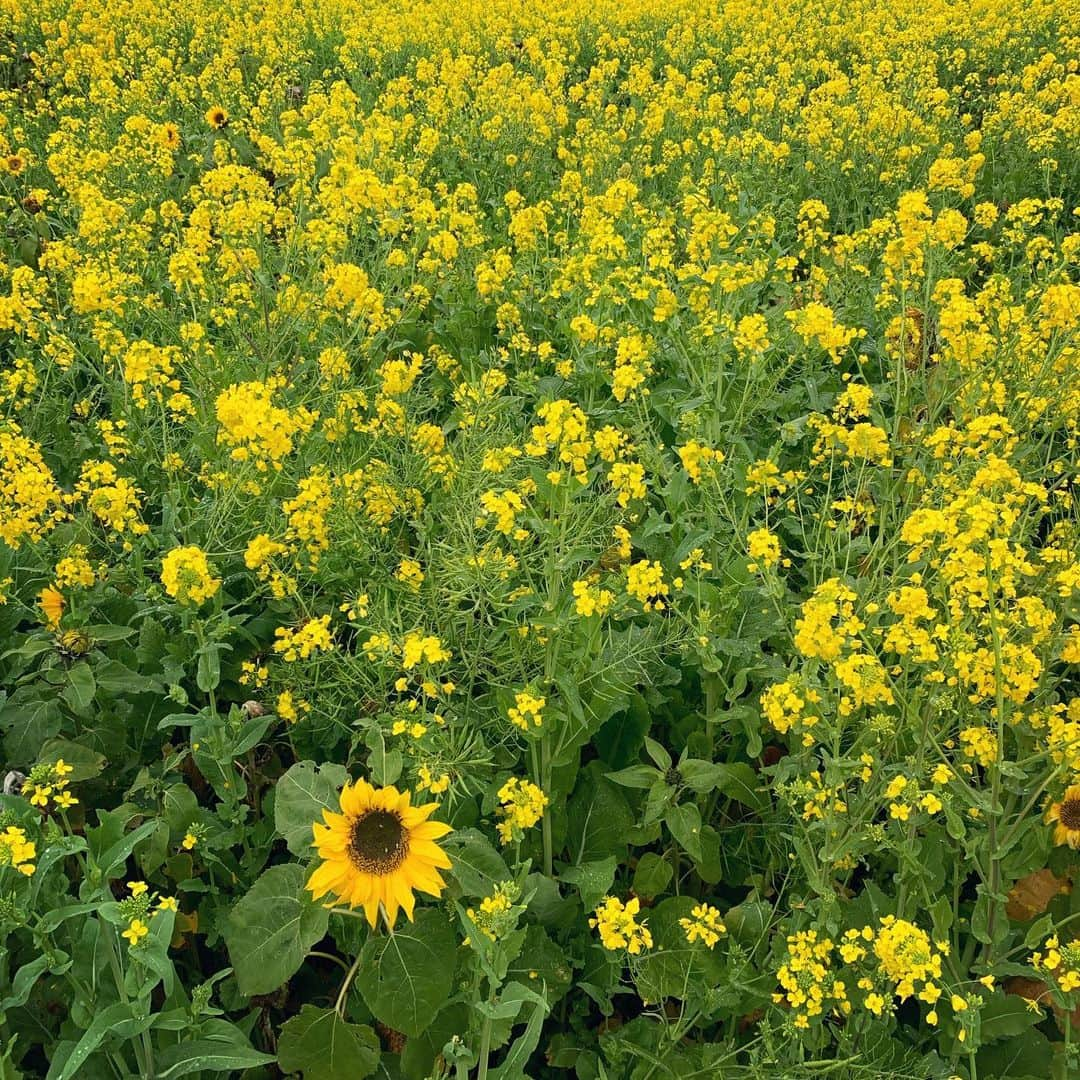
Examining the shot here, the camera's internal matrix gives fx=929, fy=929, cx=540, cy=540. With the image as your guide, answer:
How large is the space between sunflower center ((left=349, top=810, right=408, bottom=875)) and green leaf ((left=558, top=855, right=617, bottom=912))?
517 mm

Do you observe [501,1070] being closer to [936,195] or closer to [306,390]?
[306,390]

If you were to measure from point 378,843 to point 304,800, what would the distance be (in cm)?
34

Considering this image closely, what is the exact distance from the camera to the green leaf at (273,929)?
179 cm

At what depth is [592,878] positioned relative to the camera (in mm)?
2037

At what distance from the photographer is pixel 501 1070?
1666 mm

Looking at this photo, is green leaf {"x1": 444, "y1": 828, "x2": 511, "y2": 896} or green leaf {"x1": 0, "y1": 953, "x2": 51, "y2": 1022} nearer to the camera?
green leaf {"x1": 0, "y1": 953, "x2": 51, "y2": 1022}

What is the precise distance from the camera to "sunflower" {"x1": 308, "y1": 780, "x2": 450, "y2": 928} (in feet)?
5.36

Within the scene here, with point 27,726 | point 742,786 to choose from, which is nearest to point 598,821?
point 742,786

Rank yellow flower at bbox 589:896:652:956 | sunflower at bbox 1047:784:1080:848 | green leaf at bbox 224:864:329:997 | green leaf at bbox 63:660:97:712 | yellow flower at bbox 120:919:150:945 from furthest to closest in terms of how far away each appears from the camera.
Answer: green leaf at bbox 63:660:97:712
sunflower at bbox 1047:784:1080:848
green leaf at bbox 224:864:329:997
yellow flower at bbox 589:896:652:956
yellow flower at bbox 120:919:150:945

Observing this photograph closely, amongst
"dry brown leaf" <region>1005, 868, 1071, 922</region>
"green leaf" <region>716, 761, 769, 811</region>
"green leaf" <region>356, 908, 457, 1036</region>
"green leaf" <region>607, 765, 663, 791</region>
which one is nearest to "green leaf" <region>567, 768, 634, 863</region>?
"green leaf" <region>607, 765, 663, 791</region>

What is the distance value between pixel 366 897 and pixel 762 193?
5.08 meters

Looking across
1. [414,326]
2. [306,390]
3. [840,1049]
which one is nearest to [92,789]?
[306,390]

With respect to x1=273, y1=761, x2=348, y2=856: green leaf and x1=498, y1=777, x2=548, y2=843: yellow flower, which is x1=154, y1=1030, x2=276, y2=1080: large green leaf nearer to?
x1=273, y1=761, x2=348, y2=856: green leaf

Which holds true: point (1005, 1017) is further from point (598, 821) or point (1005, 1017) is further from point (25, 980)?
point (25, 980)
